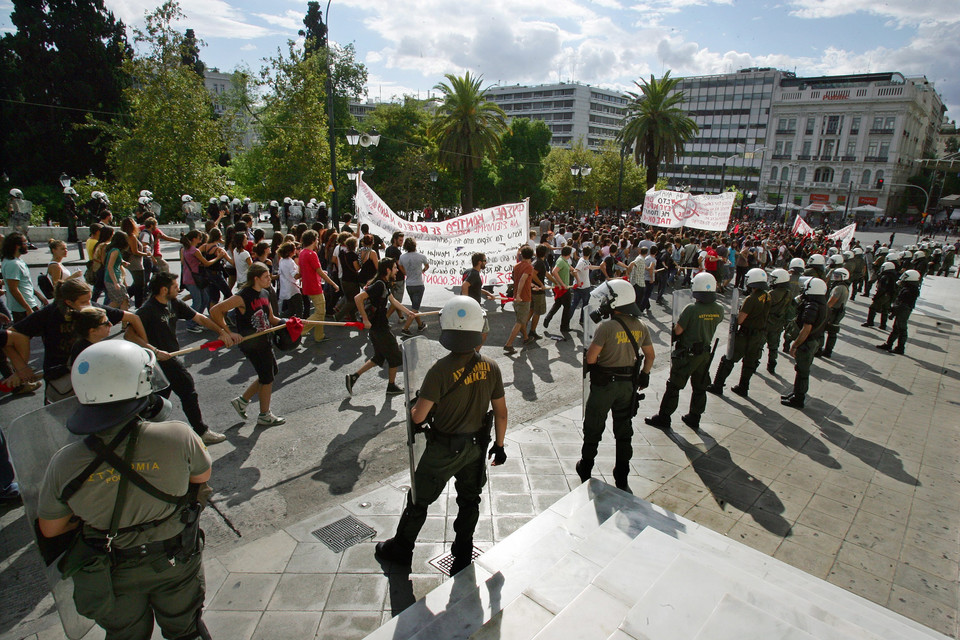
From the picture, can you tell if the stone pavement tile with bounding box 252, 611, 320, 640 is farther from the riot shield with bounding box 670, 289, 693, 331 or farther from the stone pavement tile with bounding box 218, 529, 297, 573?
the riot shield with bounding box 670, 289, 693, 331

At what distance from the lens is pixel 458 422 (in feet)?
11.1

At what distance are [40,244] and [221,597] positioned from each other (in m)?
21.4

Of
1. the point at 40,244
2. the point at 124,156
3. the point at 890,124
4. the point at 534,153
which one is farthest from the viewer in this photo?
the point at 890,124

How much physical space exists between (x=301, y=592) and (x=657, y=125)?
107ft

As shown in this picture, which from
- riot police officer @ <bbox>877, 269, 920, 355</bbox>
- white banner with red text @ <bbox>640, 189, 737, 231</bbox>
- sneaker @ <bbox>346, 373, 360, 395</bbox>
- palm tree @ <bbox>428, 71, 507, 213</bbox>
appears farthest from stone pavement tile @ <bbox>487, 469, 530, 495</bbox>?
palm tree @ <bbox>428, 71, 507, 213</bbox>

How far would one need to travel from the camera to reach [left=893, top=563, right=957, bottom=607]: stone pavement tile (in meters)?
3.77

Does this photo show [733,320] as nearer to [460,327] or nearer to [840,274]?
[840,274]

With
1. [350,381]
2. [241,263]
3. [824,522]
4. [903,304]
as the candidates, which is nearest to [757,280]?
[824,522]

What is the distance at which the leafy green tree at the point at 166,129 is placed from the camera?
63.6ft

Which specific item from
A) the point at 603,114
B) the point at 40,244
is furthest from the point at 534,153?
the point at 603,114

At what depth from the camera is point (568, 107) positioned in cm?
12119

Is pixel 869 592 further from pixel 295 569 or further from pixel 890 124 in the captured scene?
pixel 890 124

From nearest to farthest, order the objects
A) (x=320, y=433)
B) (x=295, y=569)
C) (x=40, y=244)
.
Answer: (x=295, y=569), (x=320, y=433), (x=40, y=244)

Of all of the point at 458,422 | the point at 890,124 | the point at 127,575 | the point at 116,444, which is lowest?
the point at 127,575
